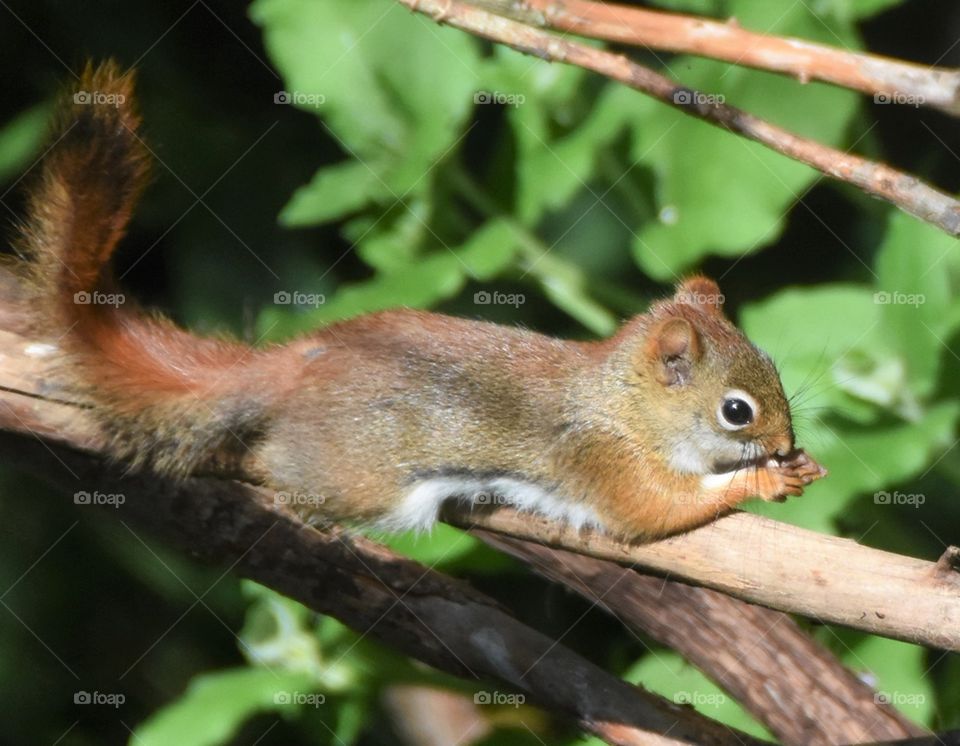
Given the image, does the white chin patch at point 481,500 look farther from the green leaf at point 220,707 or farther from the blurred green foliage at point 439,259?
the green leaf at point 220,707

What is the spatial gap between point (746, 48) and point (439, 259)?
35.1 inches

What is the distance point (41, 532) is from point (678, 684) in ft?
5.08

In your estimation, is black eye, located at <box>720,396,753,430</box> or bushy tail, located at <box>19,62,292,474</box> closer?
bushy tail, located at <box>19,62,292,474</box>

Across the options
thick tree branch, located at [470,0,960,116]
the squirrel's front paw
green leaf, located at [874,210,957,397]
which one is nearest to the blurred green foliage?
green leaf, located at [874,210,957,397]

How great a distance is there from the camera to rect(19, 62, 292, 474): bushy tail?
2.05 metres

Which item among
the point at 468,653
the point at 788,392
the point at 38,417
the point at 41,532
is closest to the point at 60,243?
the point at 38,417

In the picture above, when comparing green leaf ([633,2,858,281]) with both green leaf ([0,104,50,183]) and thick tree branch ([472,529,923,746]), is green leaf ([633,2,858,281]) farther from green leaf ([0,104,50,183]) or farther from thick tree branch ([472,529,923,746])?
green leaf ([0,104,50,183])

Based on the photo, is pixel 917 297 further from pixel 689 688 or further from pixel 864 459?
pixel 689 688

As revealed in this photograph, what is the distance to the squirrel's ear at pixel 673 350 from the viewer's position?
2.22 metres

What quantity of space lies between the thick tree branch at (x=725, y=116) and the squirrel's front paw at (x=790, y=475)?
530mm

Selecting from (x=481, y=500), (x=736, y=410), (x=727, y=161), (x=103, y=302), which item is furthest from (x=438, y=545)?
(x=727, y=161)

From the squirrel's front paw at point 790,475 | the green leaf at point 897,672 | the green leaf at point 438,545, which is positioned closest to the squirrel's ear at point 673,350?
the squirrel's front paw at point 790,475

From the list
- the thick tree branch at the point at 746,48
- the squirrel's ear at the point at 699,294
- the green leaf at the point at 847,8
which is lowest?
the squirrel's ear at the point at 699,294

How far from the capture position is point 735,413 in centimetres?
222
